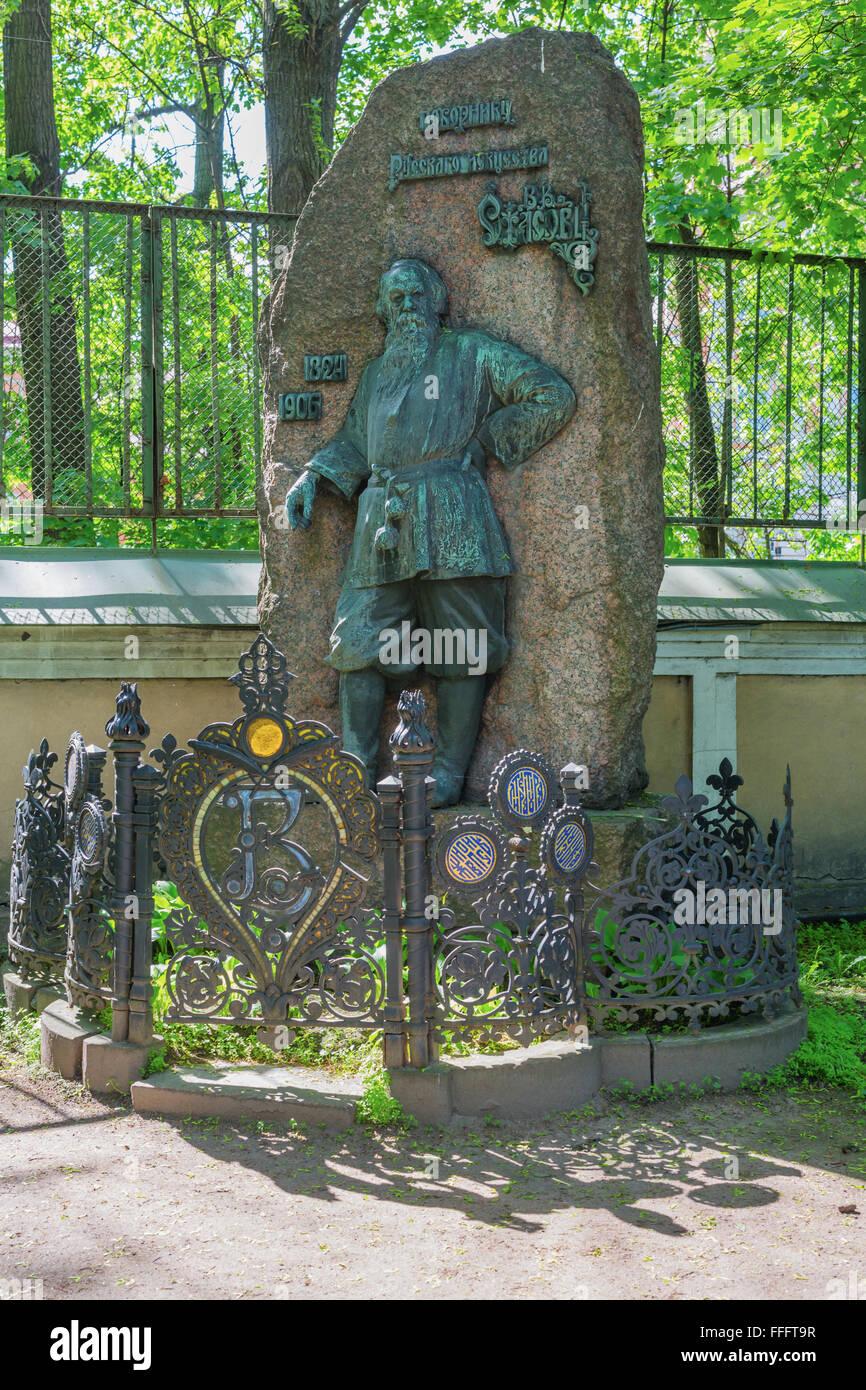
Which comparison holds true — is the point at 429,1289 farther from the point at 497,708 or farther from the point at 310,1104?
the point at 497,708

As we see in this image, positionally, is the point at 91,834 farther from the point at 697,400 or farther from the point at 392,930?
the point at 697,400

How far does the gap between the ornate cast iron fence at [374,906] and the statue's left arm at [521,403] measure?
1556 mm

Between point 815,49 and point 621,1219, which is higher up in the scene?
point 815,49

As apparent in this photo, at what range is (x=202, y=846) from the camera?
4504mm

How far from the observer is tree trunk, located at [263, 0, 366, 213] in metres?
10.6


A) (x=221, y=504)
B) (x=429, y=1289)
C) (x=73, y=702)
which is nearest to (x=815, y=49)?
(x=221, y=504)

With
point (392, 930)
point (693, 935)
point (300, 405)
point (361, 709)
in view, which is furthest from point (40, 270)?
point (693, 935)

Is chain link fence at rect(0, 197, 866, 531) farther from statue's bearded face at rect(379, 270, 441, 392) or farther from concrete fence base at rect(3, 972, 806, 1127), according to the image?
concrete fence base at rect(3, 972, 806, 1127)

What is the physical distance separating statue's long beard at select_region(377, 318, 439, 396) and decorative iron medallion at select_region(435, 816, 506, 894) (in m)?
2.12

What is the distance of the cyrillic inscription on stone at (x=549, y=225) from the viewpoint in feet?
18.1

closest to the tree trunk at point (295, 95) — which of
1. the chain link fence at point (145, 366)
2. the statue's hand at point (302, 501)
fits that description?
the chain link fence at point (145, 366)

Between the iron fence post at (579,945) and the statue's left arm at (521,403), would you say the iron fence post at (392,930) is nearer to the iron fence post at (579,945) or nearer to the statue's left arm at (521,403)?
the iron fence post at (579,945)

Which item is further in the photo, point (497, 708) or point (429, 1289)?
point (497, 708)

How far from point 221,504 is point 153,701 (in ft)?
4.74
